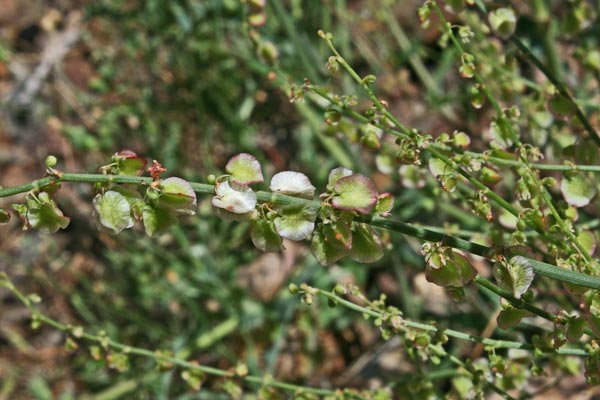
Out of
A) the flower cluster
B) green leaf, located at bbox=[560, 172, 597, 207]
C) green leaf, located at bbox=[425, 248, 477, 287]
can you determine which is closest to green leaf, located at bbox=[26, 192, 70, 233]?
the flower cluster

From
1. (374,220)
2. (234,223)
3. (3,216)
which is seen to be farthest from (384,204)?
(234,223)

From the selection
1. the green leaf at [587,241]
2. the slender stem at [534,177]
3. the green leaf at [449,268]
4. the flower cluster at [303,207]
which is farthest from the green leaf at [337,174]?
the green leaf at [587,241]

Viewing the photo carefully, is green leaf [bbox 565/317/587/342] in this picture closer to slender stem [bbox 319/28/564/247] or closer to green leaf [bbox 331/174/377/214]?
slender stem [bbox 319/28/564/247]

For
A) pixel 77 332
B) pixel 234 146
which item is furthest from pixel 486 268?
pixel 77 332

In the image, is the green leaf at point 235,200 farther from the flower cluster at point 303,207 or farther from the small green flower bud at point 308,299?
the small green flower bud at point 308,299

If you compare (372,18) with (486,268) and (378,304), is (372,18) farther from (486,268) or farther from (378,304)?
(378,304)
